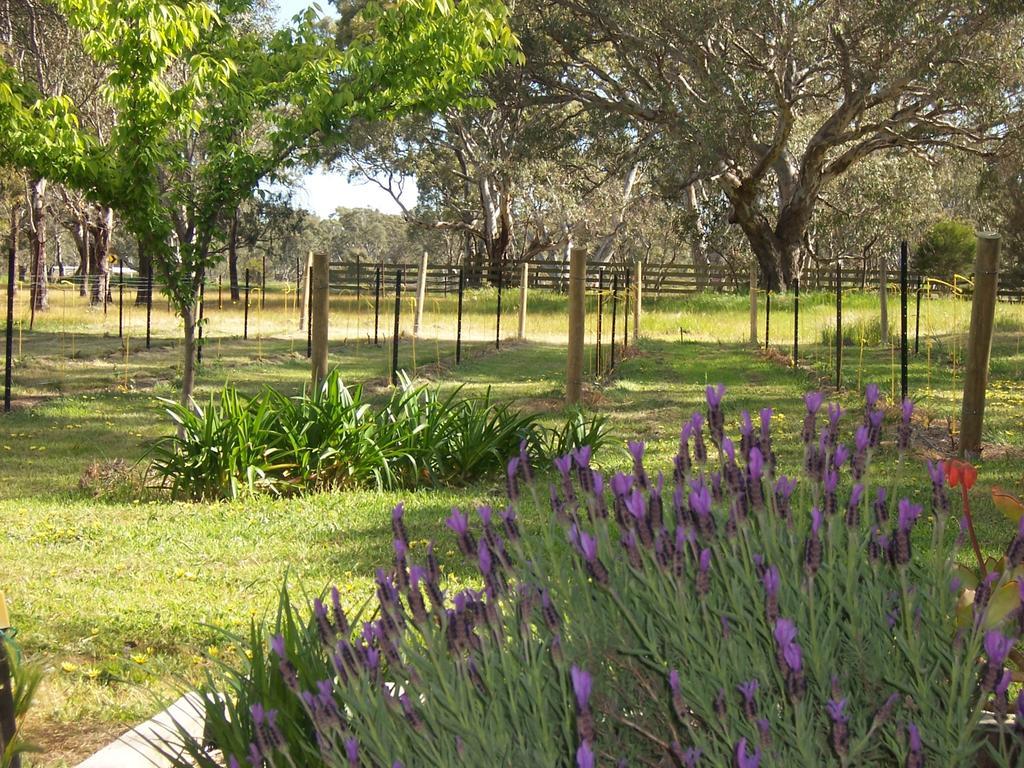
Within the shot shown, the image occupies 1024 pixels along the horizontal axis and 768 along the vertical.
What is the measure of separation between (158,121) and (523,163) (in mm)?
28303

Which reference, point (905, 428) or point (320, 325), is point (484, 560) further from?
point (320, 325)

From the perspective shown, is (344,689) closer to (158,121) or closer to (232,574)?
(232,574)

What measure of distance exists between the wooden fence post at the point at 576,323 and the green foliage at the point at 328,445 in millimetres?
2104

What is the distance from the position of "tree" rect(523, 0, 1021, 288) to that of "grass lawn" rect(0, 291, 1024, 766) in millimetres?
5185

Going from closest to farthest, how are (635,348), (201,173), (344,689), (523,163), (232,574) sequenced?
(344,689)
(232,574)
(201,173)
(635,348)
(523,163)

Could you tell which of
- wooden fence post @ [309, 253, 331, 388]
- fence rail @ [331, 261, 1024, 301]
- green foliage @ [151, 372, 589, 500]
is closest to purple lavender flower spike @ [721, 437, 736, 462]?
green foliage @ [151, 372, 589, 500]

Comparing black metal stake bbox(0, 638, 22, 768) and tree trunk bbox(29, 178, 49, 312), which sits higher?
tree trunk bbox(29, 178, 49, 312)

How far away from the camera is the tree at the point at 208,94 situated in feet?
27.9

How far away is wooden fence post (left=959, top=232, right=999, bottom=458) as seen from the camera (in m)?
7.71

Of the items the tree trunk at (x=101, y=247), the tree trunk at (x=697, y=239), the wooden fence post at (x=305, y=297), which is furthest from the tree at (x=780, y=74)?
the tree trunk at (x=101, y=247)

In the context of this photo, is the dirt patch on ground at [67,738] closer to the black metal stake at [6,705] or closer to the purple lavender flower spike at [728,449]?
the black metal stake at [6,705]

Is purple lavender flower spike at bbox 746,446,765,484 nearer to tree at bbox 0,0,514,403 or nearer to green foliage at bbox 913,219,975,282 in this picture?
tree at bbox 0,0,514,403

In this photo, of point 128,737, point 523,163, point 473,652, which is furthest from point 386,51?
point 523,163

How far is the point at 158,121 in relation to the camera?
344 inches
